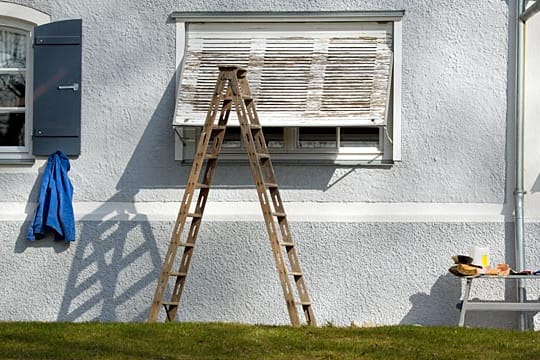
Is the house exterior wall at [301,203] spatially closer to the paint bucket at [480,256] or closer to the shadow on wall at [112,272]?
the shadow on wall at [112,272]

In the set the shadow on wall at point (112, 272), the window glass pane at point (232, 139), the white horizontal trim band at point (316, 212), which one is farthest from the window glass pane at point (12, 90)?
the window glass pane at point (232, 139)

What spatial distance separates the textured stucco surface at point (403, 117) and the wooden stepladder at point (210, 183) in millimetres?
583

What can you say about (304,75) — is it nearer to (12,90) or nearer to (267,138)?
(267,138)

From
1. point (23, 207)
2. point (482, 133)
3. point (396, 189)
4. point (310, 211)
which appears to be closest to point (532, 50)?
point (482, 133)

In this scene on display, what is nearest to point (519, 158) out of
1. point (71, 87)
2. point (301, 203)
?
point (301, 203)

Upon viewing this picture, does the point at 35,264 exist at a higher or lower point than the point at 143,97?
lower

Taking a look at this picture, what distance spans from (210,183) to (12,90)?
2.22 metres

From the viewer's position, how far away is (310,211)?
11586 millimetres

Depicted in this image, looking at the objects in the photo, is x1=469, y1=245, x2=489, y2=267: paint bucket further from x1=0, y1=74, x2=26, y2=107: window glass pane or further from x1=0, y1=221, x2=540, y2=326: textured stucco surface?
x1=0, y1=74, x2=26, y2=107: window glass pane

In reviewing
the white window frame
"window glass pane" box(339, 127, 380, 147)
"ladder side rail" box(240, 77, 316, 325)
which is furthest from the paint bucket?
the white window frame

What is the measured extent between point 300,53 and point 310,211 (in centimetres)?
143

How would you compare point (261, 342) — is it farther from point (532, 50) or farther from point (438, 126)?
point (532, 50)

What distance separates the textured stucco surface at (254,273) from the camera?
37.6 feet

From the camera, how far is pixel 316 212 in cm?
1159
